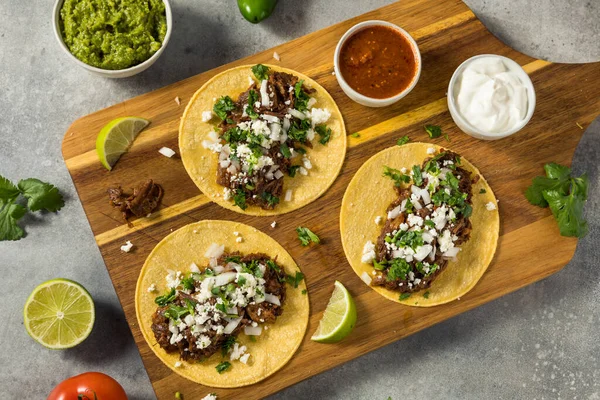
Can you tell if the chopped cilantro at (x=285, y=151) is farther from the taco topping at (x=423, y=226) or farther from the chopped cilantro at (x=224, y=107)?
the taco topping at (x=423, y=226)

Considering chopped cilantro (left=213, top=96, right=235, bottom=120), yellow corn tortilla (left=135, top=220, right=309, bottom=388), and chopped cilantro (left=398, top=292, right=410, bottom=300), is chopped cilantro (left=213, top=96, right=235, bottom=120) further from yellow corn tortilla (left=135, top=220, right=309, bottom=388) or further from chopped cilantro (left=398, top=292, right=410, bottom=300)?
chopped cilantro (left=398, top=292, right=410, bottom=300)

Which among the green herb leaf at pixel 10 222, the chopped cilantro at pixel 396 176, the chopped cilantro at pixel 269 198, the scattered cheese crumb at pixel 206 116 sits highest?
the scattered cheese crumb at pixel 206 116

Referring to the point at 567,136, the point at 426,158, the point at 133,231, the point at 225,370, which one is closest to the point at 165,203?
the point at 133,231

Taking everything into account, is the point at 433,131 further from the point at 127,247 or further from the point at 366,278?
the point at 127,247

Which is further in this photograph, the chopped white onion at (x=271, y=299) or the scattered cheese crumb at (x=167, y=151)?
the scattered cheese crumb at (x=167, y=151)

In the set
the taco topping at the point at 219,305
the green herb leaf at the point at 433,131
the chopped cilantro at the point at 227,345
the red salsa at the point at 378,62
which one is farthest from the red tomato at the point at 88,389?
the green herb leaf at the point at 433,131

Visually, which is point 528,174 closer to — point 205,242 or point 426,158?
→ point 426,158

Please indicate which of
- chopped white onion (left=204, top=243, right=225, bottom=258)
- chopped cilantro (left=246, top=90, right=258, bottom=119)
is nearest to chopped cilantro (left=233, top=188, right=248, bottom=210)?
chopped white onion (left=204, top=243, right=225, bottom=258)
